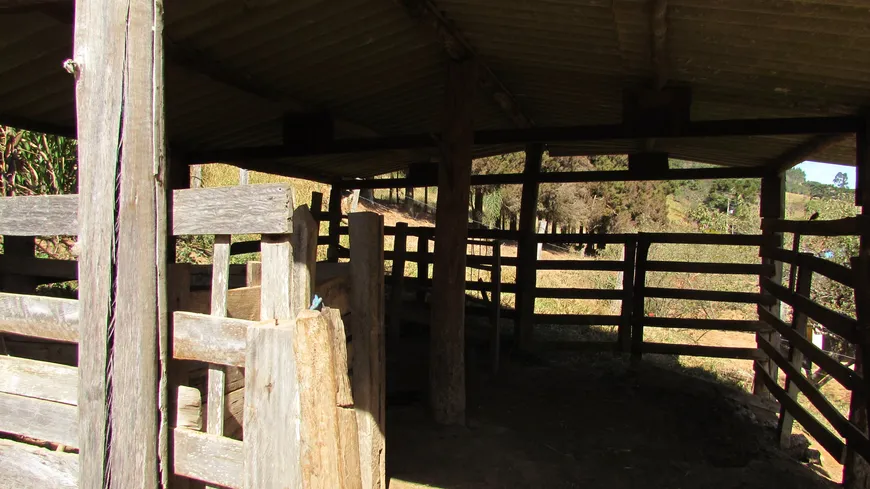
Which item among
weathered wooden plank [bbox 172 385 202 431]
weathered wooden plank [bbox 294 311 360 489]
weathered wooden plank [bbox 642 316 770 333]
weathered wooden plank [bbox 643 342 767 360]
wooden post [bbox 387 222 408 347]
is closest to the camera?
weathered wooden plank [bbox 294 311 360 489]

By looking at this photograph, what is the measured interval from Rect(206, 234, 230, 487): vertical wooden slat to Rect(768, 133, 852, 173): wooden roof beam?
17.9 ft

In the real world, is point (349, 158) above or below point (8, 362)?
above

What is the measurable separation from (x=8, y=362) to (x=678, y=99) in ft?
15.8

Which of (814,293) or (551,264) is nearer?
(551,264)

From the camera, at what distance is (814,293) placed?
37.4ft

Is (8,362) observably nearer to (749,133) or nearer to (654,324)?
(749,133)

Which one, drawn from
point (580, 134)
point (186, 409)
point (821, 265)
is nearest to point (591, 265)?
point (580, 134)

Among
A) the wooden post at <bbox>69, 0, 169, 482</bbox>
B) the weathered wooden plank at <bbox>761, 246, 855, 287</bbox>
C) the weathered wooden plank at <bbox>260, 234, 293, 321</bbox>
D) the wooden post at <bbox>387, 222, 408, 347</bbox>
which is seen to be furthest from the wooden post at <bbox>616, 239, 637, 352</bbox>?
the wooden post at <bbox>69, 0, 169, 482</bbox>

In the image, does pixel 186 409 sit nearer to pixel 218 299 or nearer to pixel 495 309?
pixel 218 299

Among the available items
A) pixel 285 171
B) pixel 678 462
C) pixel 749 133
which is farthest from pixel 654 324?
pixel 285 171

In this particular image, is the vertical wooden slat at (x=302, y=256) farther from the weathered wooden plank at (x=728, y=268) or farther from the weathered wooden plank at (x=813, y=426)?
the weathered wooden plank at (x=728, y=268)

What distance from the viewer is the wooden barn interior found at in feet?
6.72

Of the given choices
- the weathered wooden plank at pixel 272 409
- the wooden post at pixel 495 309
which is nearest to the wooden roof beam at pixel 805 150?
the wooden post at pixel 495 309

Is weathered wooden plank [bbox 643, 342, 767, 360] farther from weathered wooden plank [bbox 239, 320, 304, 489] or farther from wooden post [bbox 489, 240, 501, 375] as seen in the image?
weathered wooden plank [bbox 239, 320, 304, 489]
